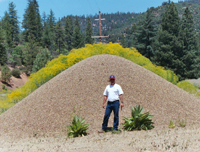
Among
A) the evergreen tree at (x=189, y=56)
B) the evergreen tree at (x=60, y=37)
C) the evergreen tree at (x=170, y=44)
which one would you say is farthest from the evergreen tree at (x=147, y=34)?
the evergreen tree at (x=60, y=37)

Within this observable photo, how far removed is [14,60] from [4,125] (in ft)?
185

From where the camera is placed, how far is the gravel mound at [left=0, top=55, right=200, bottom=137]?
9242 millimetres

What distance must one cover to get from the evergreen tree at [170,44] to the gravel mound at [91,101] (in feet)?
86.2

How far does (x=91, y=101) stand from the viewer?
1023 centimetres

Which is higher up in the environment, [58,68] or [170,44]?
[170,44]

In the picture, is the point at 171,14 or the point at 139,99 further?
the point at 171,14

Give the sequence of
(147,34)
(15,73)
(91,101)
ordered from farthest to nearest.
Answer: (15,73) → (147,34) → (91,101)

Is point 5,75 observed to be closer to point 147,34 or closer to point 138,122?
point 147,34

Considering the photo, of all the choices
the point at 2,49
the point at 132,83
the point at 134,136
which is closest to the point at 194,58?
the point at 132,83

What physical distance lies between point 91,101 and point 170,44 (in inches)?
1232

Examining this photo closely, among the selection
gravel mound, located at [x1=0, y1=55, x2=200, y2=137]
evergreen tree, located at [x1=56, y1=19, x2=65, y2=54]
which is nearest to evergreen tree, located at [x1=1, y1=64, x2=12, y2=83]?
gravel mound, located at [x1=0, y1=55, x2=200, y2=137]

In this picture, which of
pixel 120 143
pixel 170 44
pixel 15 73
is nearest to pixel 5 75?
pixel 15 73

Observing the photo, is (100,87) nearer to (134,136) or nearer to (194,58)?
(134,136)

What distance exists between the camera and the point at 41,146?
6.98 meters
